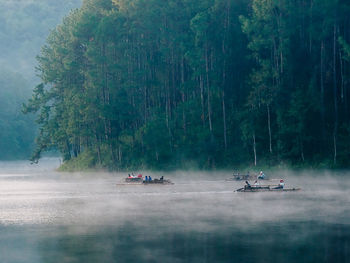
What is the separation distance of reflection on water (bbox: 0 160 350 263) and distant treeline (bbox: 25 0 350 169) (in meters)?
16.8

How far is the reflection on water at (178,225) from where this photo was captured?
28828 millimetres

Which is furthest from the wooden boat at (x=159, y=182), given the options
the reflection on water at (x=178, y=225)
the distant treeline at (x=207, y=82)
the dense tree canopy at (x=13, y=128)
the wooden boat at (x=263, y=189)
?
the dense tree canopy at (x=13, y=128)

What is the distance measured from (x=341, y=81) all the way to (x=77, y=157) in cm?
4415

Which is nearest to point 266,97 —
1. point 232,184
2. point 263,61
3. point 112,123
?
point 263,61

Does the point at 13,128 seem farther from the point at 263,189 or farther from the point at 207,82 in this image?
the point at 263,189

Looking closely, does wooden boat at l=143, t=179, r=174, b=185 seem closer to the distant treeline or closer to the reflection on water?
the reflection on water

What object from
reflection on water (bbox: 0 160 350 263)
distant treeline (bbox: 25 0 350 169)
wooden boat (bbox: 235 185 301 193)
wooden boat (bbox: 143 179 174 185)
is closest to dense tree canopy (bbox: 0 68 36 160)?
distant treeline (bbox: 25 0 350 169)

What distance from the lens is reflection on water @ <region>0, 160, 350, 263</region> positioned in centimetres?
2883

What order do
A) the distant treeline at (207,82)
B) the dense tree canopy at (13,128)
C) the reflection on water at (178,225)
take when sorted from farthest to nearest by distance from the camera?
the dense tree canopy at (13,128), the distant treeline at (207,82), the reflection on water at (178,225)

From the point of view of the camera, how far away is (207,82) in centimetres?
8275

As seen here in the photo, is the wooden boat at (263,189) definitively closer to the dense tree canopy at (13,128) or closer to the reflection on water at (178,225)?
the reflection on water at (178,225)

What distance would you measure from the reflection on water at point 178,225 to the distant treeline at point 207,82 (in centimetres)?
1676

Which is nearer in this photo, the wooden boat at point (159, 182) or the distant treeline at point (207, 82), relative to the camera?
the wooden boat at point (159, 182)

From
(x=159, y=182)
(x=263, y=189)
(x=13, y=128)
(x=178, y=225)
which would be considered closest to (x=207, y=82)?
(x=159, y=182)
